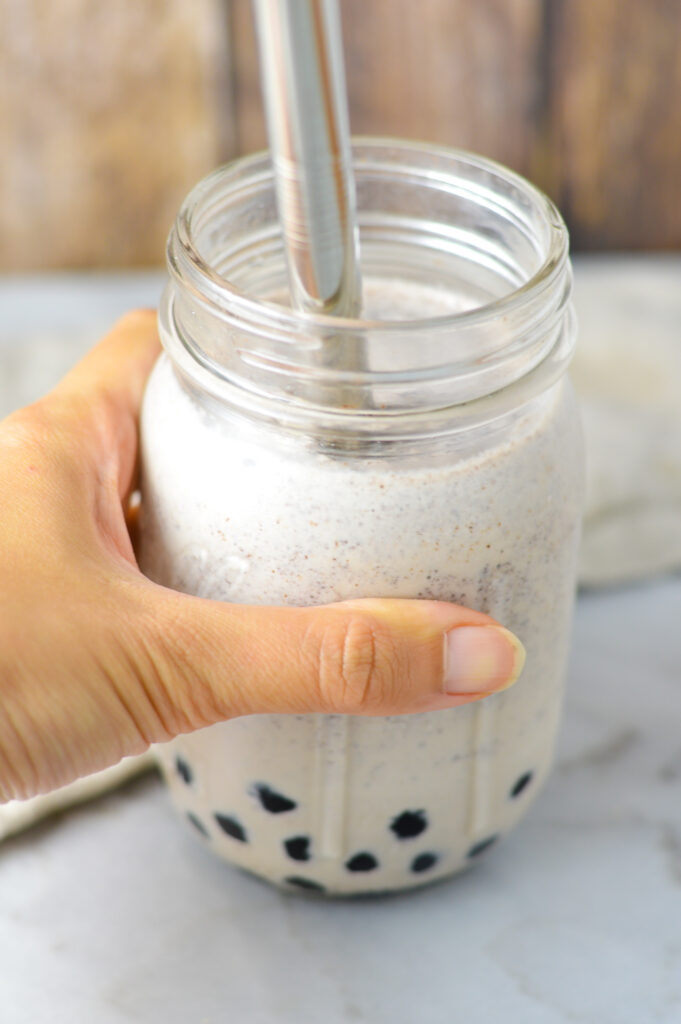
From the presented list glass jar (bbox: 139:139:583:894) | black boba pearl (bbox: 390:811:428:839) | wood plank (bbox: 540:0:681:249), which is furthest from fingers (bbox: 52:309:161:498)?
wood plank (bbox: 540:0:681:249)

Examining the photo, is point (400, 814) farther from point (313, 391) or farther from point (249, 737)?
point (313, 391)

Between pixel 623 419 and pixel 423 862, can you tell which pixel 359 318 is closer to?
pixel 423 862

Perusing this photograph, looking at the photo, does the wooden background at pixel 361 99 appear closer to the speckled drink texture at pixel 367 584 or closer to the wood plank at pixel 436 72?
the wood plank at pixel 436 72

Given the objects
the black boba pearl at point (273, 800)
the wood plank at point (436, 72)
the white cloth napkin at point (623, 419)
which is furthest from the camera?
the wood plank at point (436, 72)

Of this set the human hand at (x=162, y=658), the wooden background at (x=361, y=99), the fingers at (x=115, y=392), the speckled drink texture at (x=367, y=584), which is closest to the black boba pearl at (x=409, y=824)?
the speckled drink texture at (x=367, y=584)

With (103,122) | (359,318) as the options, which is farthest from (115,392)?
(103,122)

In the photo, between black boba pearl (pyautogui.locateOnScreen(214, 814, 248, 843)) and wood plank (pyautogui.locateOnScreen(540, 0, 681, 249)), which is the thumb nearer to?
black boba pearl (pyautogui.locateOnScreen(214, 814, 248, 843))
